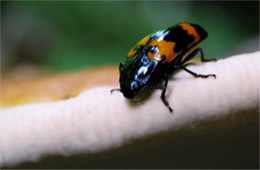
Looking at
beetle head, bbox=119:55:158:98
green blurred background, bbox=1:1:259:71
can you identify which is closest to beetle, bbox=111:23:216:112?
beetle head, bbox=119:55:158:98

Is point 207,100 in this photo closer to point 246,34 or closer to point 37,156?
point 37,156

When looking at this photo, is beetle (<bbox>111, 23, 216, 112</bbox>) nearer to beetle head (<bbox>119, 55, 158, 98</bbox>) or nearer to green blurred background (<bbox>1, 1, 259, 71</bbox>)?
beetle head (<bbox>119, 55, 158, 98</bbox>)

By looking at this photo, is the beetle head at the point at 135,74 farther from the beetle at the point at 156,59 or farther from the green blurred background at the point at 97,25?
the green blurred background at the point at 97,25

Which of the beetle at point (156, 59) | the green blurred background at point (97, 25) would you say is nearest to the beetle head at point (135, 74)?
the beetle at point (156, 59)

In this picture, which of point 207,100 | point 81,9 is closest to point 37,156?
point 207,100

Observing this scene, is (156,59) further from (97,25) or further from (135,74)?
(97,25)

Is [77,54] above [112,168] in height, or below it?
above
